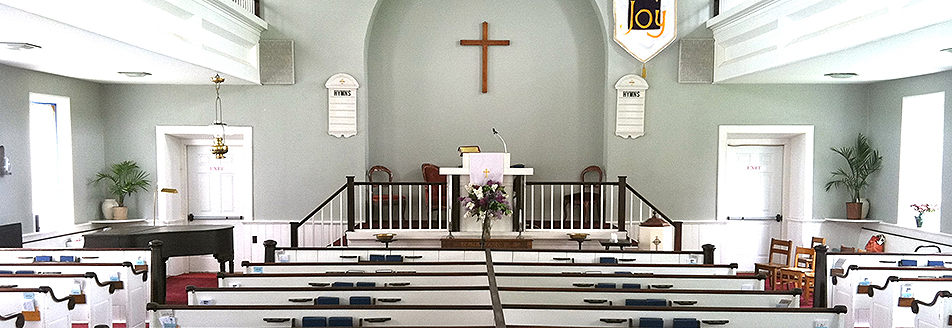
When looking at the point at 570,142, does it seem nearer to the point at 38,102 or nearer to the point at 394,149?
the point at 394,149

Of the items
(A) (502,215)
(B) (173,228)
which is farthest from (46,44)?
(A) (502,215)

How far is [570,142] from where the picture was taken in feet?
33.8

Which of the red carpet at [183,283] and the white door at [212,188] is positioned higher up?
the white door at [212,188]

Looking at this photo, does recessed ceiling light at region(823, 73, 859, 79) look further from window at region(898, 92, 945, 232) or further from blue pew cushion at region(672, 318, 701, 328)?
blue pew cushion at region(672, 318, 701, 328)

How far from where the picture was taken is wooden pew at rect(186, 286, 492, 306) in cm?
458

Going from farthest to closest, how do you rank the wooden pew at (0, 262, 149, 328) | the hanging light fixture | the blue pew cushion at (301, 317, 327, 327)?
the hanging light fixture, the wooden pew at (0, 262, 149, 328), the blue pew cushion at (301, 317, 327, 327)

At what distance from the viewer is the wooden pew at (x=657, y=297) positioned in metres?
4.56

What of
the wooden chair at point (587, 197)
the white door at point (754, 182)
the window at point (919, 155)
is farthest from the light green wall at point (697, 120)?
the window at point (919, 155)

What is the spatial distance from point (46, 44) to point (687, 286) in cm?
613

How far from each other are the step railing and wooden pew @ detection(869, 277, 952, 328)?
2454mm

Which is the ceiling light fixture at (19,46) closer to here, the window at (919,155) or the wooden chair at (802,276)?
the wooden chair at (802,276)

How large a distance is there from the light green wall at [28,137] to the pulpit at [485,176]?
4991 millimetres

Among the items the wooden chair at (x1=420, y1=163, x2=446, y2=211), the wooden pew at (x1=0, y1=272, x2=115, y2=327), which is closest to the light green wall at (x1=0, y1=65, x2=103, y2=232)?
the wooden pew at (x1=0, y1=272, x2=115, y2=327)

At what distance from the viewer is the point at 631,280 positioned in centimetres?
519
